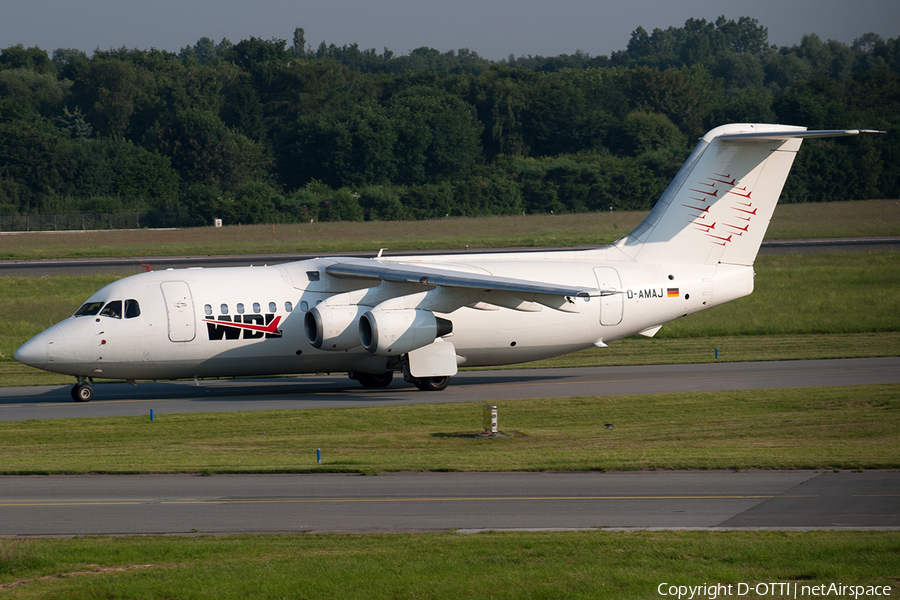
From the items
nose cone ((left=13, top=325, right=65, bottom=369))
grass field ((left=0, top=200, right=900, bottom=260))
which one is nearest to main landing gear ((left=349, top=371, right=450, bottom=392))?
nose cone ((left=13, top=325, right=65, bottom=369))

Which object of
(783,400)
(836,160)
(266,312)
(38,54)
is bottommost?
(783,400)

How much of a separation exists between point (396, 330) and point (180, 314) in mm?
5586

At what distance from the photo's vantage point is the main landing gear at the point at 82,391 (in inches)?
1048

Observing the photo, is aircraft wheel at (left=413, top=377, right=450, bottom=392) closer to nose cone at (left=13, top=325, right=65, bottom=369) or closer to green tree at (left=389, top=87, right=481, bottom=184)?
nose cone at (left=13, top=325, right=65, bottom=369)

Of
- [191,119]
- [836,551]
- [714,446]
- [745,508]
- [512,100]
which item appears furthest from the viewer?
[512,100]

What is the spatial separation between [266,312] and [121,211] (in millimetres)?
70483

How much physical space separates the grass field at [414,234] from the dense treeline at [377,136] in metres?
6.63

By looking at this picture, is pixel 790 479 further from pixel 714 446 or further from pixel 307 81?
pixel 307 81

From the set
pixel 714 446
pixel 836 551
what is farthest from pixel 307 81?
pixel 836 551

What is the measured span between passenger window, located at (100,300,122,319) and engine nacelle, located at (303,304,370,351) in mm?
4732

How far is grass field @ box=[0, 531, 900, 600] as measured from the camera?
415 inches

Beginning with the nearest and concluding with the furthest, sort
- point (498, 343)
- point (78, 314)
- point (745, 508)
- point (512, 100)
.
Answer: point (745, 508)
point (78, 314)
point (498, 343)
point (512, 100)

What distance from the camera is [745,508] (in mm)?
14422

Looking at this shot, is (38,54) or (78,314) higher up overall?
(38,54)
